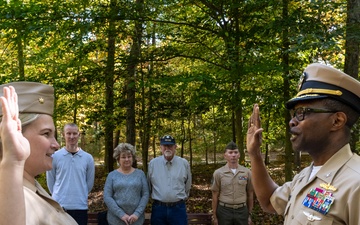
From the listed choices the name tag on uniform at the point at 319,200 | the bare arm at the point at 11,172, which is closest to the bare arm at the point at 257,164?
the name tag on uniform at the point at 319,200

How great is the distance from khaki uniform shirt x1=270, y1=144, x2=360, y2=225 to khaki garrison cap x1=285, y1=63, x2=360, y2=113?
27 centimetres

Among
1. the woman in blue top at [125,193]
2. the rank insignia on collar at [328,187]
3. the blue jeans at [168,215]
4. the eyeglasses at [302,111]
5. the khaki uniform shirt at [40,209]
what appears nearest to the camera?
the khaki uniform shirt at [40,209]

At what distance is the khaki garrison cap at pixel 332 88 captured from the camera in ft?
6.50

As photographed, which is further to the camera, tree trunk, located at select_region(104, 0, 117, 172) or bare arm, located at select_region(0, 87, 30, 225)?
tree trunk, located at select_region(104, 0, 117, 172)

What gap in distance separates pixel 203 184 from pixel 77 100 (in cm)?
682

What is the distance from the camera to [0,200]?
4.22 ft

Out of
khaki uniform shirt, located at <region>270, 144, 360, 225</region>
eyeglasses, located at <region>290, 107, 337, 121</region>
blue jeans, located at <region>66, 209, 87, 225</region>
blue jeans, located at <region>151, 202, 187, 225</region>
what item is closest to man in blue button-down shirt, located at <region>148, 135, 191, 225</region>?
blue jeans, located at <region>151, 202, 187, 225</region>

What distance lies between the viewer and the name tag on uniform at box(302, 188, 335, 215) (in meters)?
1.81

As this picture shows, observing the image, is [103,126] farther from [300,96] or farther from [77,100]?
[300,96]

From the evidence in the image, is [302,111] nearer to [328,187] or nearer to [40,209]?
[328,187]

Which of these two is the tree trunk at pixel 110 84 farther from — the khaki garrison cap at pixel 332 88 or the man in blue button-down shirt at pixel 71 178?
the khaki garrison cap at pixel 332 88

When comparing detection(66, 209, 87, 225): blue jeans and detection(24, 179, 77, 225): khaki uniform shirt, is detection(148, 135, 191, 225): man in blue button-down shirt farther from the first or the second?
detection(24, 179, 77, 225): khaki uniform shirt

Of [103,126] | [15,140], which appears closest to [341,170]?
[15,140]

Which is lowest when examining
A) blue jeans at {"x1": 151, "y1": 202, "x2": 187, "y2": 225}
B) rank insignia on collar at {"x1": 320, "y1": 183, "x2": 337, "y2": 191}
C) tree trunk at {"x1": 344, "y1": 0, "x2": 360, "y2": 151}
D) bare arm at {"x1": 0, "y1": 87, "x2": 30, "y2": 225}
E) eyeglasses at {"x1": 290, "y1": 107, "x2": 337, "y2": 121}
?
blue jeans at {"x1": 151, "y1": 202, "x2": 187, "y2": 225}
